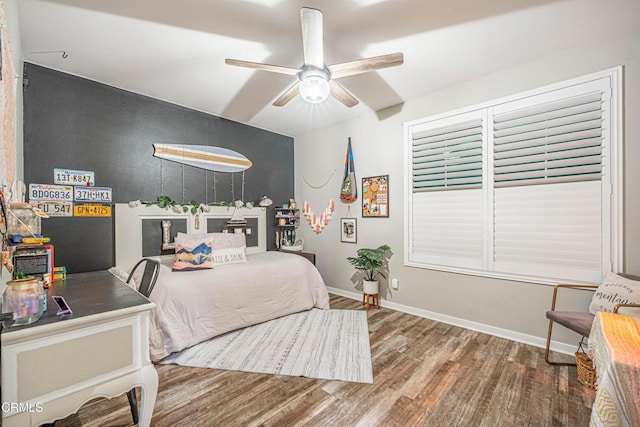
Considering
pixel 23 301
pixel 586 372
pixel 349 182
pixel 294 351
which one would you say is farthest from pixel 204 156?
pixel 586 372

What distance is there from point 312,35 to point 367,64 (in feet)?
1.58

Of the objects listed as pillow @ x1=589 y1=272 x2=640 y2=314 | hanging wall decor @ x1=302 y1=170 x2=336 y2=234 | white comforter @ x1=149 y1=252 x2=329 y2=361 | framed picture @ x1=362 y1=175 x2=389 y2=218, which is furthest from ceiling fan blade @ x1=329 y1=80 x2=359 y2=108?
pillow @ x1=589 y1=272 x2=640 y2=314

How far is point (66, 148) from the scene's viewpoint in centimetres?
287

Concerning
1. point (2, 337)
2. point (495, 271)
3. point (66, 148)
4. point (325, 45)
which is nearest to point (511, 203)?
point (495, 271)

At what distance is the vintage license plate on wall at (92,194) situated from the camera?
9.55ft

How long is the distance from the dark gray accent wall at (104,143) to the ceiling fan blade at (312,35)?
8.20 ft

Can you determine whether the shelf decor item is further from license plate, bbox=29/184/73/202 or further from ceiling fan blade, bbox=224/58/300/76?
license plate, bbox=29/184/73/202

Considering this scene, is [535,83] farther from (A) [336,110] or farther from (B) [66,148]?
(B) [66,148]

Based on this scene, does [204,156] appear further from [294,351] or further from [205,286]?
[294,351]

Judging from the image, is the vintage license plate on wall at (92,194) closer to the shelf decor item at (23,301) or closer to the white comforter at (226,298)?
the white comforter at (226,298)

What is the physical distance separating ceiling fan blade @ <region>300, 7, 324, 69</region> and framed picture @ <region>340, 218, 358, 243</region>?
2534 mm

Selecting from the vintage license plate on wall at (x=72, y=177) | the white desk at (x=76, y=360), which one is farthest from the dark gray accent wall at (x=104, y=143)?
the white desk at (x=76, y=360)

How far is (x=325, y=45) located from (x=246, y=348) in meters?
2.86

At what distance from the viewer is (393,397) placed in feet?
6.20
